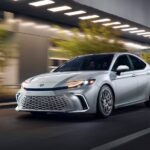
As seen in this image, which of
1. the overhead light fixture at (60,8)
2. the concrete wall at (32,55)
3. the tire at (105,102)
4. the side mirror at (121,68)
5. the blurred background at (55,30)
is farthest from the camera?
the concrete wall at (32,55)

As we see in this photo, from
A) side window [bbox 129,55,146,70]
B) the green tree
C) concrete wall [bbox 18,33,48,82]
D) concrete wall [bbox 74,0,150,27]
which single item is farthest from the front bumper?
concrete wall [bbox 18,33,48,82]

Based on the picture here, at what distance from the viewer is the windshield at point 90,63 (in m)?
8.32

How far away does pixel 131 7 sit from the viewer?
24656 mm

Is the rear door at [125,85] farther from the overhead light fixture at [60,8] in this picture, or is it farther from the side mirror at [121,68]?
the overhead light fixture at [60,8]

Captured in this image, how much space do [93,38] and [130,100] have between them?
9338mm

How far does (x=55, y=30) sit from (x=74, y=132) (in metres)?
16.6

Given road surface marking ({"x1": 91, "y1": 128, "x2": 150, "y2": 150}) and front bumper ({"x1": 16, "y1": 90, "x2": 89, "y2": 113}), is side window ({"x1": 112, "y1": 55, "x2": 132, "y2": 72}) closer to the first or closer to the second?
front bumper ({"x1": 16, "y1": 90, "x2": 89, "y2": 113})

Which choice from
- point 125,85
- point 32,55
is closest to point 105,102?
point 125,85

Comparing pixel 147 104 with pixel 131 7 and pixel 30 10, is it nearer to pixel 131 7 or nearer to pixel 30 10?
pixel 30 10

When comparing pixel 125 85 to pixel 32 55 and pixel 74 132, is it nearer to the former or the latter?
pixel 74 132

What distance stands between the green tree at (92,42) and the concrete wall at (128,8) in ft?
4.68

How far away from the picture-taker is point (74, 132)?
6086 mm

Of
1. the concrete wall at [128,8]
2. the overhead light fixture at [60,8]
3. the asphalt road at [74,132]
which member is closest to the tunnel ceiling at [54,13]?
the overhead light fixture at [60,8]

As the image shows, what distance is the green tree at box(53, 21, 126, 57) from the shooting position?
56.7ft
